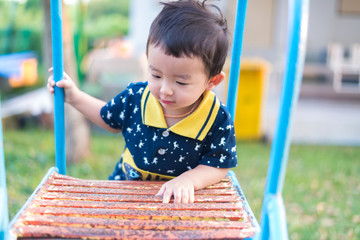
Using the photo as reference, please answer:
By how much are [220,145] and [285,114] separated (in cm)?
40

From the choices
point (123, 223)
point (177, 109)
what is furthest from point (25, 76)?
point (123, 223)

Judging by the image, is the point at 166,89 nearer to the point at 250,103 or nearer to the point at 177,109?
the point at 177,109

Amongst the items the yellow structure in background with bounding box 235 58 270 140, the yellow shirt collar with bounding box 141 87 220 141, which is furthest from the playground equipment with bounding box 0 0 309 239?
the yellow structure in background with bounding box 235 58 270 140

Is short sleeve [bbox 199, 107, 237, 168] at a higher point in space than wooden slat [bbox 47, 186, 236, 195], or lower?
higher

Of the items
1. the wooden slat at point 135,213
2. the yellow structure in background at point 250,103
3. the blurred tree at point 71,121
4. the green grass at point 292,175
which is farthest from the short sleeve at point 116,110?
the yellow structure in background at point 250,103

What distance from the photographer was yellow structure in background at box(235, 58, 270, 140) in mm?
5270

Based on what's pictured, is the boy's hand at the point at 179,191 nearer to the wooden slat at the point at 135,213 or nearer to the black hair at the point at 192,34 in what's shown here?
the wooden slat at the point at 135,213

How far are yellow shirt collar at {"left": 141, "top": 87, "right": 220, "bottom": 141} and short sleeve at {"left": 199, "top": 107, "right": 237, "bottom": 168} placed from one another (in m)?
0.03

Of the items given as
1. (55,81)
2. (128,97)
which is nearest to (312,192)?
(128,97)

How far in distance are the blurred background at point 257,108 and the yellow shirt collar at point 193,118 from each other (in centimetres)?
40

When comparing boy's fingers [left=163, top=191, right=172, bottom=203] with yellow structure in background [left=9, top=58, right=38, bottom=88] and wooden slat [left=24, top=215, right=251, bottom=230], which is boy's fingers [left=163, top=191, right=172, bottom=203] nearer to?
wooden slat [left=24, top=215, right=251, bottom=230]

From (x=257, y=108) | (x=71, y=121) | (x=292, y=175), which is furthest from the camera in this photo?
(x=257, y=108)

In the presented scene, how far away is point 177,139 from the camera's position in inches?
57.5

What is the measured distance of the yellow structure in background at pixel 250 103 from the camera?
17.3ft
